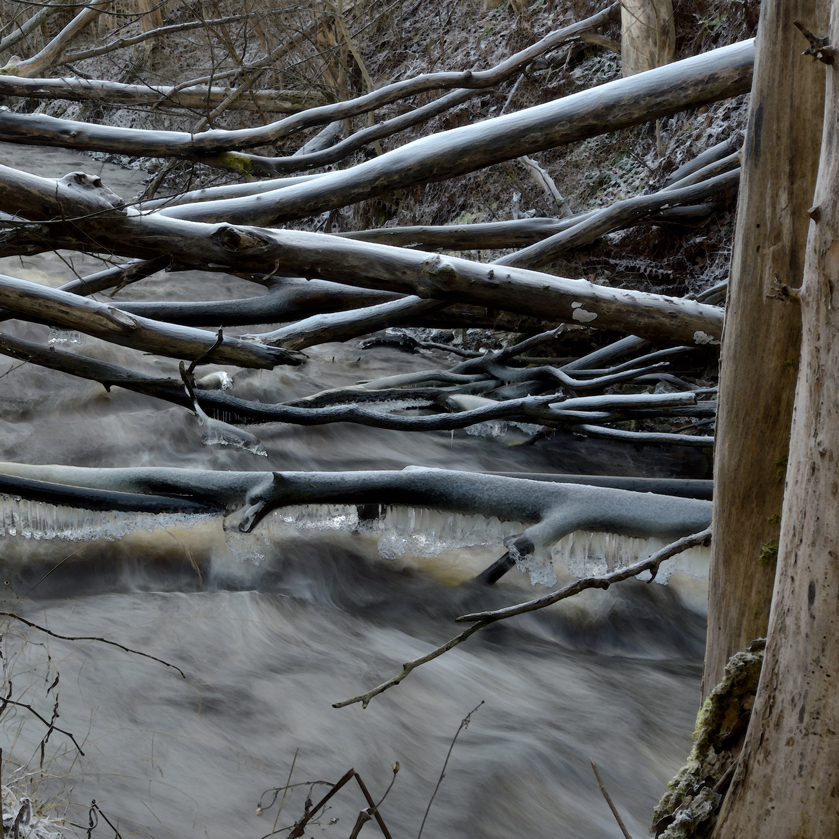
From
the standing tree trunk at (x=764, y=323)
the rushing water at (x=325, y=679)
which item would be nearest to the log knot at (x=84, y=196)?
the rushing water at (x=325, y=679)

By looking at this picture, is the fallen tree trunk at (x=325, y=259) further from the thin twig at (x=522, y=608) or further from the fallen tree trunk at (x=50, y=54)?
the fallen tree trunk at (x=50, y=54)

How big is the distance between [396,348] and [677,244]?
2.77 m

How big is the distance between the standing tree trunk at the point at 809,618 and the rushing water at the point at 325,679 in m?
1.30

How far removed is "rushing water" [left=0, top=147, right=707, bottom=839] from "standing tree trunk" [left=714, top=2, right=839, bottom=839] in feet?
4.27

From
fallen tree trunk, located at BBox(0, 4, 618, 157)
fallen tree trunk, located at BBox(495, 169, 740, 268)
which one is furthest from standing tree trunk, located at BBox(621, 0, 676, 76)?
fallen tree trunk, located at BBox(0, 4, 618, 157)

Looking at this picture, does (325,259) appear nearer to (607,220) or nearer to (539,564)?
(539,564)

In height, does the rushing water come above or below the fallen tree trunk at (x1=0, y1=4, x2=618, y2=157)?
below

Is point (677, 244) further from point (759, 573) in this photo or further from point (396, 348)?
point (759, 573)

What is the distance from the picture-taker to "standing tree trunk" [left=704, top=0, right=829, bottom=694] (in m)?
1.54

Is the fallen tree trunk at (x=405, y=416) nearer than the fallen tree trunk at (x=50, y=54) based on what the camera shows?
Yes

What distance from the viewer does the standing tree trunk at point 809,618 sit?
1.12m

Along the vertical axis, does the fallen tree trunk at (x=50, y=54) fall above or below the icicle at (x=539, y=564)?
above

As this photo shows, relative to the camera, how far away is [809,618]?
114cm

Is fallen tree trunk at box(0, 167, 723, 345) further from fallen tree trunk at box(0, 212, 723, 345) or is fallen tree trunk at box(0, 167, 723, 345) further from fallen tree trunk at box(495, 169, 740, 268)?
fallen tree trunk at box(495, 169, 740, 268)
